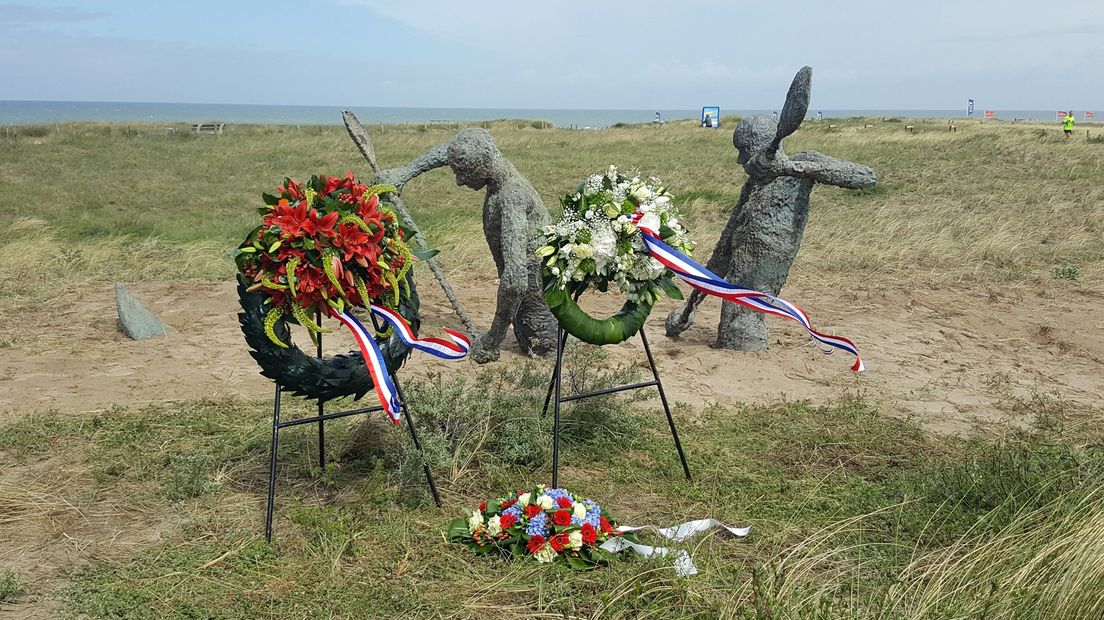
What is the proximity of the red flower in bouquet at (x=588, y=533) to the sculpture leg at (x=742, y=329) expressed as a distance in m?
3.49

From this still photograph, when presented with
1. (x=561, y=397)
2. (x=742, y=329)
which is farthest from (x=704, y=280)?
(x=742, y=329)

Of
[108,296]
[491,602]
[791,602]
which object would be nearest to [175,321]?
[108,296]

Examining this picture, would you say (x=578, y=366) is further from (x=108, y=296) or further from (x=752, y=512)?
(x=108, y=296)

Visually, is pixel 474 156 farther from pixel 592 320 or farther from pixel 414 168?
pixel 592 320

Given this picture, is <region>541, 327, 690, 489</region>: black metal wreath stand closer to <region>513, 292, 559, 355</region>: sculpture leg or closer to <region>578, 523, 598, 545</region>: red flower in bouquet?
<region>578, 523, 598, 545</region>: red flower in bouquet

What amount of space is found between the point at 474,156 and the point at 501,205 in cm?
39

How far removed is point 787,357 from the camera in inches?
269

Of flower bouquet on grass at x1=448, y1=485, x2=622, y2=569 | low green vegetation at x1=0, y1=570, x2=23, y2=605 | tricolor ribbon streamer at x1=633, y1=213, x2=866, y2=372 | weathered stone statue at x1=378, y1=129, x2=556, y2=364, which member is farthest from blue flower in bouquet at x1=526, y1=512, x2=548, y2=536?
weathered stone statue at x1=378, y1=129, x2=556, y2=364

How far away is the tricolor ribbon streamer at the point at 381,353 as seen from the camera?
11.9 ft

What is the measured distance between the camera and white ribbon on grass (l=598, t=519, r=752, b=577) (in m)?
3.58

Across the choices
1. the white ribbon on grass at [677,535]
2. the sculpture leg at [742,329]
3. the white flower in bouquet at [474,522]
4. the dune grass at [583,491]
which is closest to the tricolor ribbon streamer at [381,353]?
the white flower in bouquet at [474,522]

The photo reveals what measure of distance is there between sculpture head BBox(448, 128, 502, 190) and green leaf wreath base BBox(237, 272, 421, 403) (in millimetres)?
2198

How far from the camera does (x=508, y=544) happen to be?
3836 millimetres

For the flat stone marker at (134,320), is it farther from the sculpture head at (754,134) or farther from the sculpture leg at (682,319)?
the sculpture head at (754,134)
